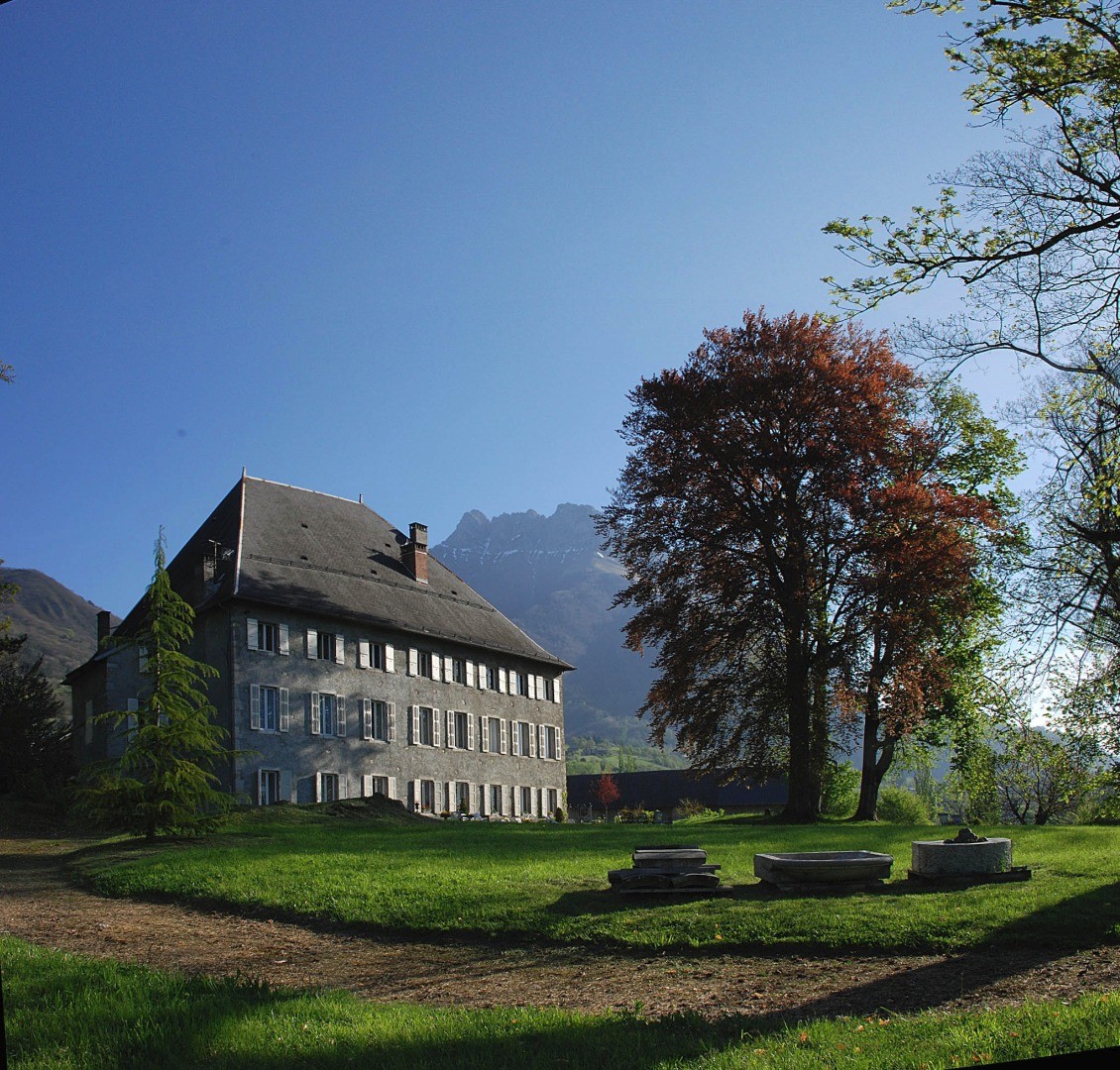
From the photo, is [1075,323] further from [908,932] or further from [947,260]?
[908,932]

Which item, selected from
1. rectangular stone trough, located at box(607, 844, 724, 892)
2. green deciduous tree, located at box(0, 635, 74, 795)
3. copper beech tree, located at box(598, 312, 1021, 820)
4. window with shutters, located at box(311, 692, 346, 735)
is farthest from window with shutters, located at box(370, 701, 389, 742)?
rectangular stone trough, located at box(607, 844, 724, 892)

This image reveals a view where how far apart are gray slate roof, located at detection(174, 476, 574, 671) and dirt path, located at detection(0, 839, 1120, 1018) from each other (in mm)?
27503

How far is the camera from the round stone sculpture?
12797 millimetres

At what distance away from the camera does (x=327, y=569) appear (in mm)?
43875

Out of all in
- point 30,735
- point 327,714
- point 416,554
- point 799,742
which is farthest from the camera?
point 416,554

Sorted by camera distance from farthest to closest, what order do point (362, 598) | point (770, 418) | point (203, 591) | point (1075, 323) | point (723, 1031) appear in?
point (362, 598) → point (203, 591) → point (770, 418) → point (1075, 323) → point (723, 1031)

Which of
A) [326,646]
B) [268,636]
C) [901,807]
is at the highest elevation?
[268,636]

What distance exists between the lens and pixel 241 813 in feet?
82.7

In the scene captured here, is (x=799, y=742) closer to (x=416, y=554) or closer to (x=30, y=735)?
(x=416, y=554)

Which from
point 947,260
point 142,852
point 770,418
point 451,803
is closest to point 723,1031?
point 947,260

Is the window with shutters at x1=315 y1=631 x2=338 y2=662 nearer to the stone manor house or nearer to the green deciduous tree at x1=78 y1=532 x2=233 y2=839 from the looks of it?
the stone manor house

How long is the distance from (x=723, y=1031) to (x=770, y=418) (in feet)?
73.8

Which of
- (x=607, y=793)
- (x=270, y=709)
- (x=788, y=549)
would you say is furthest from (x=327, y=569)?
(x=607, y=793)

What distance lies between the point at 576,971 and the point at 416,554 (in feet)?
137
